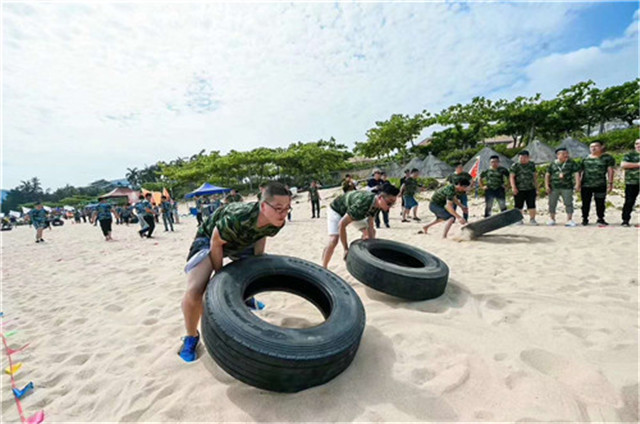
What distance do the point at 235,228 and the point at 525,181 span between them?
7217 millimetres

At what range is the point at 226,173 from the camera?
112ft

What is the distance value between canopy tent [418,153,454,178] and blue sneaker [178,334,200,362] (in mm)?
24314

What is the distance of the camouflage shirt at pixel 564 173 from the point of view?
6.55 meters

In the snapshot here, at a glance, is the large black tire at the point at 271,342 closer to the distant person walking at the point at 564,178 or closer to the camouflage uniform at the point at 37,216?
the distant person walking at the point at 564,178

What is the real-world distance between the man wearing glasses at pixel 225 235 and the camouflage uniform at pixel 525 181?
671 centimetres

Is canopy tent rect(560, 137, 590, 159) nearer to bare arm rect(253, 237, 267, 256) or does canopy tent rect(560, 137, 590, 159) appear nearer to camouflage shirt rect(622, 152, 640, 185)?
camouflage shirt rect(622, 152, 640, 185)

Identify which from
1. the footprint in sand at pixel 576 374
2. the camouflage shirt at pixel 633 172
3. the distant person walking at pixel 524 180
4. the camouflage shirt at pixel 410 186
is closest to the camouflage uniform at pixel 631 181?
the camouflage shirt at pixel 633 172

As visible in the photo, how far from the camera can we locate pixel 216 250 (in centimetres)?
248

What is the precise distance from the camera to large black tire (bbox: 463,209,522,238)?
218 inches

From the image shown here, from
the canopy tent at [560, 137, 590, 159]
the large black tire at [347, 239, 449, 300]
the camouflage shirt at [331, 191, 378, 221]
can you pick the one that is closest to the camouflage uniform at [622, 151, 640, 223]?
the large black tire at [347, 239, 449, 300]

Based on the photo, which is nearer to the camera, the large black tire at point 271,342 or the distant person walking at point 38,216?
the large black tire at point 271,342

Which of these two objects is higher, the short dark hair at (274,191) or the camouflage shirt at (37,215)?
the short dark hair at (274,191)

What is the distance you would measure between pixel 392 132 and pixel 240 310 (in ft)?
126

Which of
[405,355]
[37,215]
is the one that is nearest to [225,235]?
[405,355]
